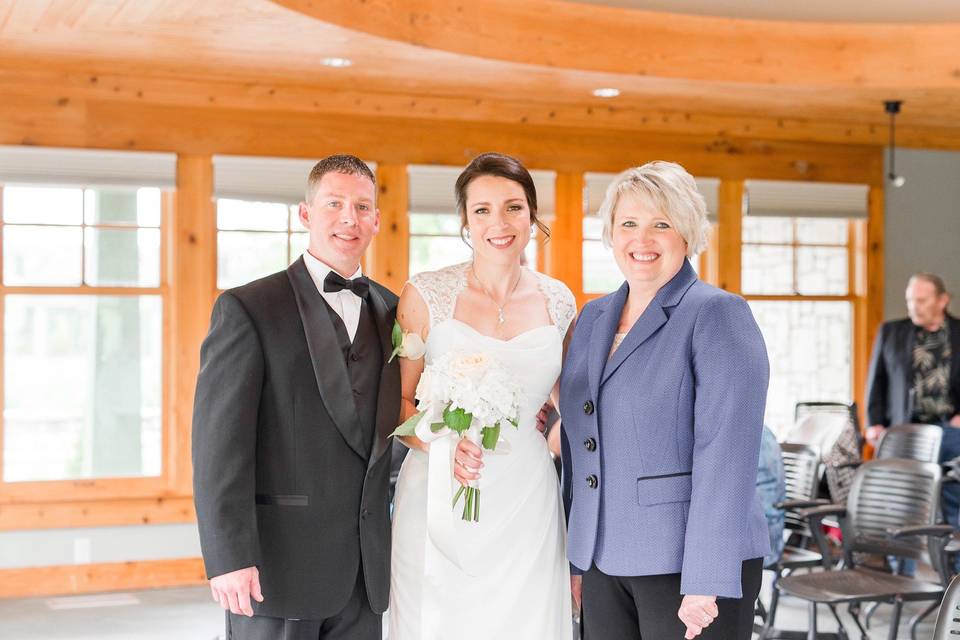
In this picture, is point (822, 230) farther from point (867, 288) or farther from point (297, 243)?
point (297, 243)

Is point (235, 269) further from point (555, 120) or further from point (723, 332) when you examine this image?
point (723, 332)

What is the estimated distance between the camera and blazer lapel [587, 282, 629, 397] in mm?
2660

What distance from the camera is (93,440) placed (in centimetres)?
677

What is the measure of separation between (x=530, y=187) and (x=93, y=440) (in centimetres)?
452

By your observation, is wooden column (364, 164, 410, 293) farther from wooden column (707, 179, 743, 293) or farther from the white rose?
the white rose

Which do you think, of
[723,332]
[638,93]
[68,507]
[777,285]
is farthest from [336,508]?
[777,285]

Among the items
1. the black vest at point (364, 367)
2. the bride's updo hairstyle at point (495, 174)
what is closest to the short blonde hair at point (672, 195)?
the bride's updo hairstyle at point (495, 174)

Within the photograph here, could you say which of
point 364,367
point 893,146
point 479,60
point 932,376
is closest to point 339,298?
point 364,367

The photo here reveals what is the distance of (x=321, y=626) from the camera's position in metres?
2.81

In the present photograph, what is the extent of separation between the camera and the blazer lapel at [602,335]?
2660 mm

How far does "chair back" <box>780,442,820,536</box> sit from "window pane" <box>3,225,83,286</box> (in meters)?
4.27

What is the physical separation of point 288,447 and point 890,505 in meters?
3.29

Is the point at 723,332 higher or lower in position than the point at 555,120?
lower

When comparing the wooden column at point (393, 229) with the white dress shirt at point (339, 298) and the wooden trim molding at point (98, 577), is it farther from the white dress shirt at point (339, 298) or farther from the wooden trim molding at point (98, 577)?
the white dress shirt at point (339, 298)
